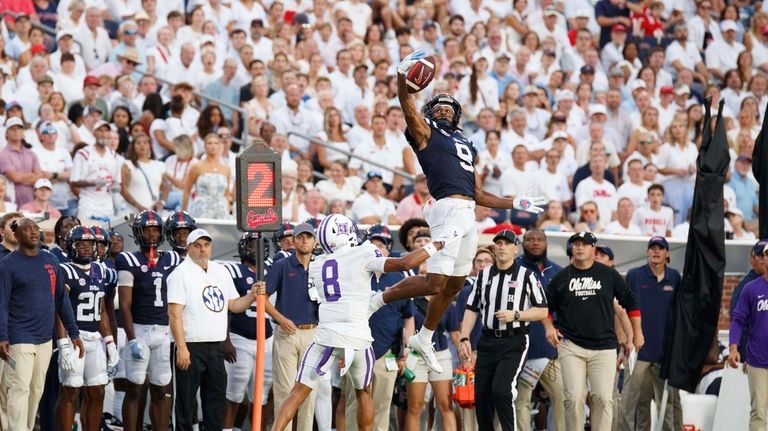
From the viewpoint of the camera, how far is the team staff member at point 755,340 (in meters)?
13.4

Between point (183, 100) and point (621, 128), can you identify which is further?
point (621, 128)

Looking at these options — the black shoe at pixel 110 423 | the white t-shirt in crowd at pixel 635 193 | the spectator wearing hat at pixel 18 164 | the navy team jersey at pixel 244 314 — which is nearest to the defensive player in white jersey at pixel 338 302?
the navy team jersey at pixel 244 314

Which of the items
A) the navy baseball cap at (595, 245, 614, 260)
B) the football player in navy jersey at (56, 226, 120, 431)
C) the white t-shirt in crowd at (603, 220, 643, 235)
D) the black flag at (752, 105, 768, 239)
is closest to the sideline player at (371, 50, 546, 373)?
the football player in navy jersey at (56, 226, 120, 431)

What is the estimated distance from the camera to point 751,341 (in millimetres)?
13602

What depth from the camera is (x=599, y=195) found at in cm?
1877

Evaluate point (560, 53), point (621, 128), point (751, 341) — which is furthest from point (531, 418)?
point (560, 53)

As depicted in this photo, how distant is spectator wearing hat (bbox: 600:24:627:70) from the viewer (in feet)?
77.0

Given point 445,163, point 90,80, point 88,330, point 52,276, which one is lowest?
point 88,330

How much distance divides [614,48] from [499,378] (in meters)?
11.3

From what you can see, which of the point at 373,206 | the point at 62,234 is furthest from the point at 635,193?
the point at 62,234

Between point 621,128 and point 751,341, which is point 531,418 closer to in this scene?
point 751,341

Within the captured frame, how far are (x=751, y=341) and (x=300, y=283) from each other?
4.44 meters

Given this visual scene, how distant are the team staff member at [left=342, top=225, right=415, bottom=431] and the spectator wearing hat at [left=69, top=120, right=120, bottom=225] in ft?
12.6

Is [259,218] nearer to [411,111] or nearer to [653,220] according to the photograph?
[411,111]
